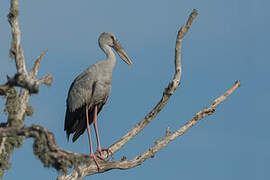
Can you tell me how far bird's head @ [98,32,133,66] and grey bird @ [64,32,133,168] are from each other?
33 millimetres

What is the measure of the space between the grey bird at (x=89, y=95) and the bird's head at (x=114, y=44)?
0.03m

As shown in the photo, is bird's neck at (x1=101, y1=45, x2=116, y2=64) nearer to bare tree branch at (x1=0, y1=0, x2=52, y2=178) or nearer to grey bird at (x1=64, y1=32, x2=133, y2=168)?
grey bird at (x1=64, y1=32, x2=133, y2=168)

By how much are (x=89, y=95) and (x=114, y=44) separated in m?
1.48

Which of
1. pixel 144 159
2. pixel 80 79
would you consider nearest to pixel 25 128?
pixel 144 159

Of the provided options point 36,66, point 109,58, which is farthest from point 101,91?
point 36,66

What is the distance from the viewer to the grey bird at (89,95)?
12219 millimetres

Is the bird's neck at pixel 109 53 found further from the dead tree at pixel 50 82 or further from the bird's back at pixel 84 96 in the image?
the dead tree at pixel 50 82

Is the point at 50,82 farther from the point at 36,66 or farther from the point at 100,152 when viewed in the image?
the point at 100,152

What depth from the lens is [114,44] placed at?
517 inches

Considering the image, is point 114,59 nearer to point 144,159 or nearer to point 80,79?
point 80,79

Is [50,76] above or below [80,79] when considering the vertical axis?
below

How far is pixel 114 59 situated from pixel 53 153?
206 inches

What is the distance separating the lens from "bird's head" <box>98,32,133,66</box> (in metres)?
13.1

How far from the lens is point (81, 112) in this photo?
12.6 m
